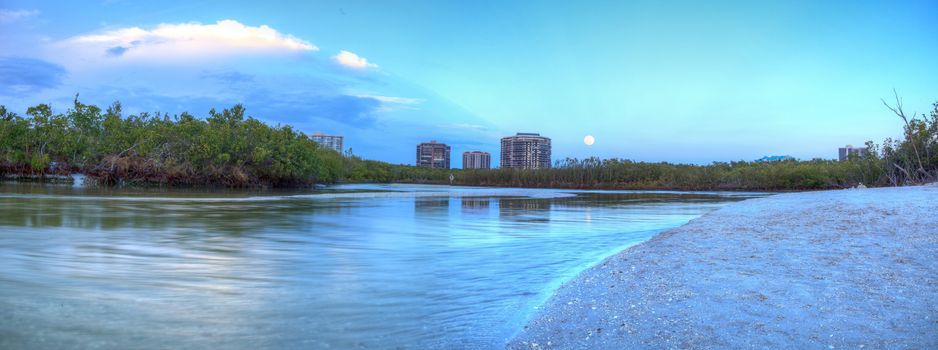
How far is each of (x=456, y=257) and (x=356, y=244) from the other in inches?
91.9

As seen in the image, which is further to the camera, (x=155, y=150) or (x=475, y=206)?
Result: (x=155, y=150)

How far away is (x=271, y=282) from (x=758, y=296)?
4943 millimetres

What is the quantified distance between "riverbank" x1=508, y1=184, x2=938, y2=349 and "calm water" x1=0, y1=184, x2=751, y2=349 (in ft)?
1.99

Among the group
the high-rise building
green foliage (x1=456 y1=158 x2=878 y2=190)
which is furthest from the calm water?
the high-rise building

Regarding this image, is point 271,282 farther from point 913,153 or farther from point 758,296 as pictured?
point 913,153

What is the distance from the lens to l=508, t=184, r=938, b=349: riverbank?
3.56m

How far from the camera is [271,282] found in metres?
6.02

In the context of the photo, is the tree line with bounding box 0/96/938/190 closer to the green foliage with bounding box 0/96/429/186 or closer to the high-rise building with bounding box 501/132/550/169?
the green foliage with bounding box 0/96/429/186

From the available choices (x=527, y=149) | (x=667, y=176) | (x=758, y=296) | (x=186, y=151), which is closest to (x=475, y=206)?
(x=758, y=296)

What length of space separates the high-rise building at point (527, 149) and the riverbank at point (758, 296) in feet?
549

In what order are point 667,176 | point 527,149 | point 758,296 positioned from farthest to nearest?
point 527,149 < point 667,176 < point 758,296

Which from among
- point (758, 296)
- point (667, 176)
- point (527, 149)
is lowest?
point (758, 296)

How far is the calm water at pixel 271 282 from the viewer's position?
3.90 meters

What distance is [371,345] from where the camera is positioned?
3.68 meters
